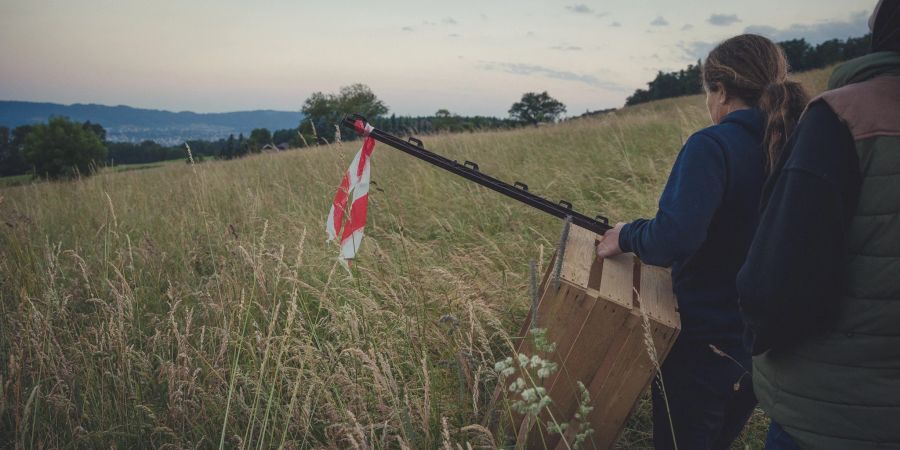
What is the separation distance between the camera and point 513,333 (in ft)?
9.34

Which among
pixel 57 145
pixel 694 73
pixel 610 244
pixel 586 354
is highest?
pixel 694 73

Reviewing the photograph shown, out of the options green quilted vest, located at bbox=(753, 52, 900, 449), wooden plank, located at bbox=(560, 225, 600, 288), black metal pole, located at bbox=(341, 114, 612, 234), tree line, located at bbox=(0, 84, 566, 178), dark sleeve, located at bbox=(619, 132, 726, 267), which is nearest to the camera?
green quilted vest, located at bbox=(753, 52, 900, 449)

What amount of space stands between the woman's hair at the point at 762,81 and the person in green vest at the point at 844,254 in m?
0.51

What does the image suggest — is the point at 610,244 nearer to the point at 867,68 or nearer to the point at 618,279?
the point at 618,279

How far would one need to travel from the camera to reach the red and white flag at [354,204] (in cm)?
238

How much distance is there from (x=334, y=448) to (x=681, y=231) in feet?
4.81

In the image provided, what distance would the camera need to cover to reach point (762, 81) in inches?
64.4

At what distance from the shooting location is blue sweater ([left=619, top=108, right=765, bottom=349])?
1506mm

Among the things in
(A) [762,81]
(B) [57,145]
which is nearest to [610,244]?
(A) [762,81]

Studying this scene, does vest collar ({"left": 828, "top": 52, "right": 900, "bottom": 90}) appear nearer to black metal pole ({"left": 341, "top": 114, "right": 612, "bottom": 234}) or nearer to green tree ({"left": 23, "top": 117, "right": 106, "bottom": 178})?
black metal pole ({"left": 341, "top": 114, "right": 612, "bottom": 234})

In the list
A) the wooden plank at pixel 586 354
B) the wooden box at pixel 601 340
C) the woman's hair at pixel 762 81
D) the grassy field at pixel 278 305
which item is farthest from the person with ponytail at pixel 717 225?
the grassy field at pixel 278 305

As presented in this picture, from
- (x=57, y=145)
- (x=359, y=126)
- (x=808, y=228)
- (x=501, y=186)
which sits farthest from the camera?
(x=57, y=145)

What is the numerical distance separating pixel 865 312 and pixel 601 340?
0.76 meters

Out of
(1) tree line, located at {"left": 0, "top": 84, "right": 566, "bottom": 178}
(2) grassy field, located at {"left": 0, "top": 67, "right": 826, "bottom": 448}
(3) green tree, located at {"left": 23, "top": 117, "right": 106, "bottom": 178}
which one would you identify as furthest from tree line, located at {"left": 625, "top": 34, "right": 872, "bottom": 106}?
(3) green tree, located at {"left": 23, "top": 117, "right": 106, "bottom": 178}
